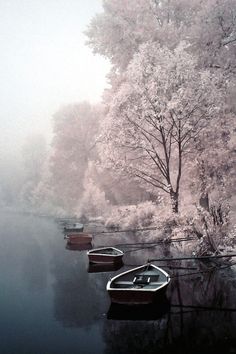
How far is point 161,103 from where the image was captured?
19938mm

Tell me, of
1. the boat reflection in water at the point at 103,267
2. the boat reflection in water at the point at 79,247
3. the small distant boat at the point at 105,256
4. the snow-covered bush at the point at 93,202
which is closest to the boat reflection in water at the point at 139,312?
the boat reflection in water at the point at 103,267

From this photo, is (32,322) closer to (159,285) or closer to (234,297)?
(159,285)

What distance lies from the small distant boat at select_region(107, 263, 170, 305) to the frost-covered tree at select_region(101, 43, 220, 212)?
7349mm

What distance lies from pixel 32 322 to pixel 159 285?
4.77 metres

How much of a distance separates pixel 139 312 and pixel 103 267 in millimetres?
6795

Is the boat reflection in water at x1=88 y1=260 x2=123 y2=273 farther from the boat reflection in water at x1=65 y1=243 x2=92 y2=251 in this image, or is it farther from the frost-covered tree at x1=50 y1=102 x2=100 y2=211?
the frost-covered tree at x1=50 y1=102 x2=100 y2=211

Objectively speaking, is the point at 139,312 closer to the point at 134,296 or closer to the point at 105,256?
the point at 134,296

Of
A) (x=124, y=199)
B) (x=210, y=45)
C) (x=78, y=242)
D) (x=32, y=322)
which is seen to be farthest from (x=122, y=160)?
(x=124, y=199)

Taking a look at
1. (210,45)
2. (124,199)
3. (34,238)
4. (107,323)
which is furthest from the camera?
(124,199)

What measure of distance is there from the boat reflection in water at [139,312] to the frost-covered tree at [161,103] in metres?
8.95

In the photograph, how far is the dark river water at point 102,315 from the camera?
34.0 feet

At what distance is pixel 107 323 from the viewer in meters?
11.7

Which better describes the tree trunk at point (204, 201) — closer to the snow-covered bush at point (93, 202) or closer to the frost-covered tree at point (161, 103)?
the frost-covered tree at point (161, 103)

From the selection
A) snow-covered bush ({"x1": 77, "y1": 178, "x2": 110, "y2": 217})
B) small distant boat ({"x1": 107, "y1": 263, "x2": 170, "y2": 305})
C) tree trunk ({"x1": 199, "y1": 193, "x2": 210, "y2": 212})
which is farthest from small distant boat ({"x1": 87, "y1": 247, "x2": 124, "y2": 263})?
snow-covered bush ({"x1": 77, "y1": 178, "x2": 110, "y2": 217})
